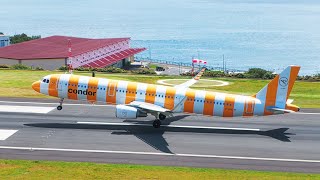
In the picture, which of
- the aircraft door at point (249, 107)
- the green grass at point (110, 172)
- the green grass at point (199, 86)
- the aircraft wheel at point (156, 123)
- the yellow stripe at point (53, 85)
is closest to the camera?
the green grass at point (110, 172)

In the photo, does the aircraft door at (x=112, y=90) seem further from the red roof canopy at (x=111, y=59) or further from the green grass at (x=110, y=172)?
the red roof canopy at (x=111, y=59)

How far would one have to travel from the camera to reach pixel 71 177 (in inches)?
1278

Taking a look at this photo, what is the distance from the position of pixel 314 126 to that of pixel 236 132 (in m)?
9.98

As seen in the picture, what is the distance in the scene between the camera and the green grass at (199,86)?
64.8 meters

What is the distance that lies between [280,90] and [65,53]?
3099 inches

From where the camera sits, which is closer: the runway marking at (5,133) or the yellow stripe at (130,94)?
the runway marking at (5,133)

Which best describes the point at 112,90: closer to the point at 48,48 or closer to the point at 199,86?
the point at 199,86

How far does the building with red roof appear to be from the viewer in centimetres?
11031

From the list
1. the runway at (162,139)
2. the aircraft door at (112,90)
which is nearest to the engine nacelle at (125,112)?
the runway at (162,139)

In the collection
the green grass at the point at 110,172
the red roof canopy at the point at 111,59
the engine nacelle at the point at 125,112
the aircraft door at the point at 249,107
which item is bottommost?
the green grass at the point at 110,172

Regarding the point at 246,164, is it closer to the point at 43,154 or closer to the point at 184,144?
the point at 184,144

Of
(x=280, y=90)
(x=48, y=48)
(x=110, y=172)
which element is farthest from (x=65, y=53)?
(x=110, y=172)

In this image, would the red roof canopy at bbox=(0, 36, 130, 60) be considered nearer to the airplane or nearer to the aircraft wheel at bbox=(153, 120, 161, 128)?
the airplane

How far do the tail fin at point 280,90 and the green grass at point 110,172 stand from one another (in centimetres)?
1291
